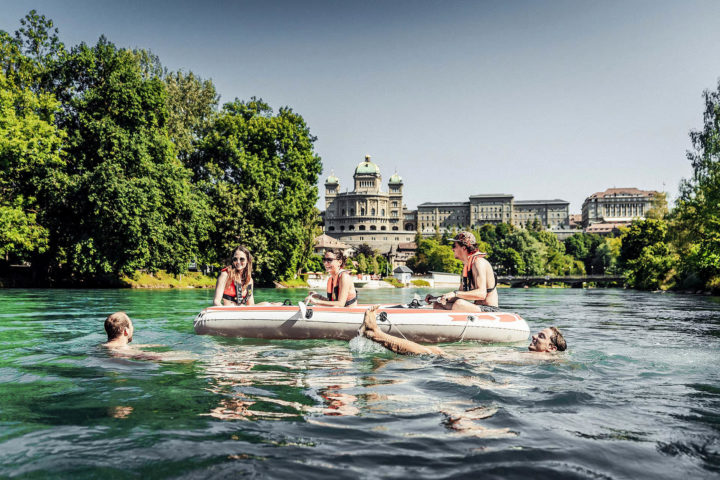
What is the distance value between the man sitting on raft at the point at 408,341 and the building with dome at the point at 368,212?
13257 centimetres

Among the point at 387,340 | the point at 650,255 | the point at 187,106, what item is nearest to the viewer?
the point at 387,340

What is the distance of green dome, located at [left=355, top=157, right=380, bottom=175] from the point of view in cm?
17038

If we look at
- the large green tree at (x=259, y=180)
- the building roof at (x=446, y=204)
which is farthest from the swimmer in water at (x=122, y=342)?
the building roof at (x=446, y=204)

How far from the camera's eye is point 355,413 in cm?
412

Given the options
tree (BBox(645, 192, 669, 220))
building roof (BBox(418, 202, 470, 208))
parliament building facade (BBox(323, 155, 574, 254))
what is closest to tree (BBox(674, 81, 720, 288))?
tree (BBox(645, 192, 669, 220))

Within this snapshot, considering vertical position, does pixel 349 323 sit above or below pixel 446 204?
below

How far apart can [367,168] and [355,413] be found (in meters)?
169

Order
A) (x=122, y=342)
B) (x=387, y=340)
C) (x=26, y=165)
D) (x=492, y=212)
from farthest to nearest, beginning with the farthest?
(x=492, y=212) < (x=26, y=165) < (x=122, y=342) < (x=387, y=340)

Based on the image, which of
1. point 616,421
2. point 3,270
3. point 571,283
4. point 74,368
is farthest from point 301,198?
point 571,283

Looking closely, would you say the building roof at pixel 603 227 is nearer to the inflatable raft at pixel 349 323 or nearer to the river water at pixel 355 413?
the inflatable raft at pixel 349 323

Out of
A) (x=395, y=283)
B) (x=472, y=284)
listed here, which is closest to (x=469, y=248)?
(x=472, y=284)

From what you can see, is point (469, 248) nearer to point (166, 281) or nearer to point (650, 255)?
point (166, 281)

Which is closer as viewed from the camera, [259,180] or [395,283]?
[259,180]

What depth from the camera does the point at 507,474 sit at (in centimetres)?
289
